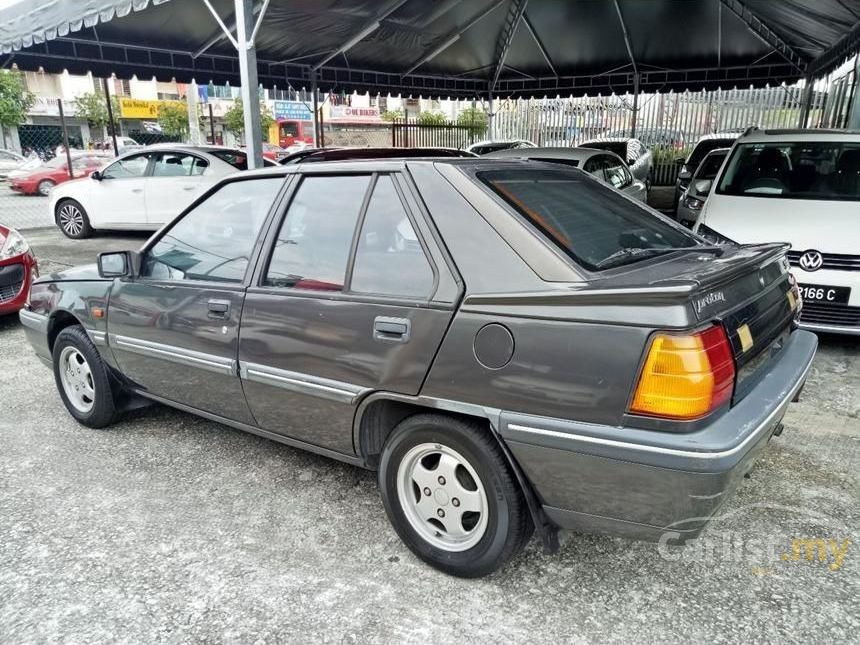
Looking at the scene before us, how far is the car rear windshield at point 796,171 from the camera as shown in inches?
226

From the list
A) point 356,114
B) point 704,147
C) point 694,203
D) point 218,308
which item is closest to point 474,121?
point 704,147

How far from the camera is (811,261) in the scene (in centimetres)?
475

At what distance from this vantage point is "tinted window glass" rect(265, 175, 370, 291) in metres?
2.71

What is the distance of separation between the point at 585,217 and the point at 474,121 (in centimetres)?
2186

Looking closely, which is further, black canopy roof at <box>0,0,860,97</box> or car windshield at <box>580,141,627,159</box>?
car windshield at <box>580,141,627,159</box>

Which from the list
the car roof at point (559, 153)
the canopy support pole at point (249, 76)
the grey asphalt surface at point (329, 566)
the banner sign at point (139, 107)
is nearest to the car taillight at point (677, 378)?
the grey asphalt surface at point (329, 566)

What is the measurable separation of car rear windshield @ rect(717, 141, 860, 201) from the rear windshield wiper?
11.5 ft

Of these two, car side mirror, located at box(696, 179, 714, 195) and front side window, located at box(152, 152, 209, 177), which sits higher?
front side window, located at box(152, 152, 209, 177)

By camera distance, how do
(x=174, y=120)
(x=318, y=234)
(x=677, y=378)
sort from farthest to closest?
1. (x=174, y=120)
2. (x=318, y=234)
3. (x=677, y=378)

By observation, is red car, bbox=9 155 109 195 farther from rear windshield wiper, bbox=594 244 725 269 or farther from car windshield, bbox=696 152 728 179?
rear windshield wiper, bbox=594 244 725 269

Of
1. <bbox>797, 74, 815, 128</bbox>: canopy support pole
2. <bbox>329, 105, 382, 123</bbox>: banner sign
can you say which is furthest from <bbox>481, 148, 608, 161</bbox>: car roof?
<bbox>329, 105, 382, 123</bbox>: banner sign

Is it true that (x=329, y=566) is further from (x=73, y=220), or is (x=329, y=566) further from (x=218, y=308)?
(x=73, y=220)

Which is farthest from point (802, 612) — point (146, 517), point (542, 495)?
point (146, 517)

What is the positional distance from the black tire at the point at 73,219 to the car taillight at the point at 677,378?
11.8 m
